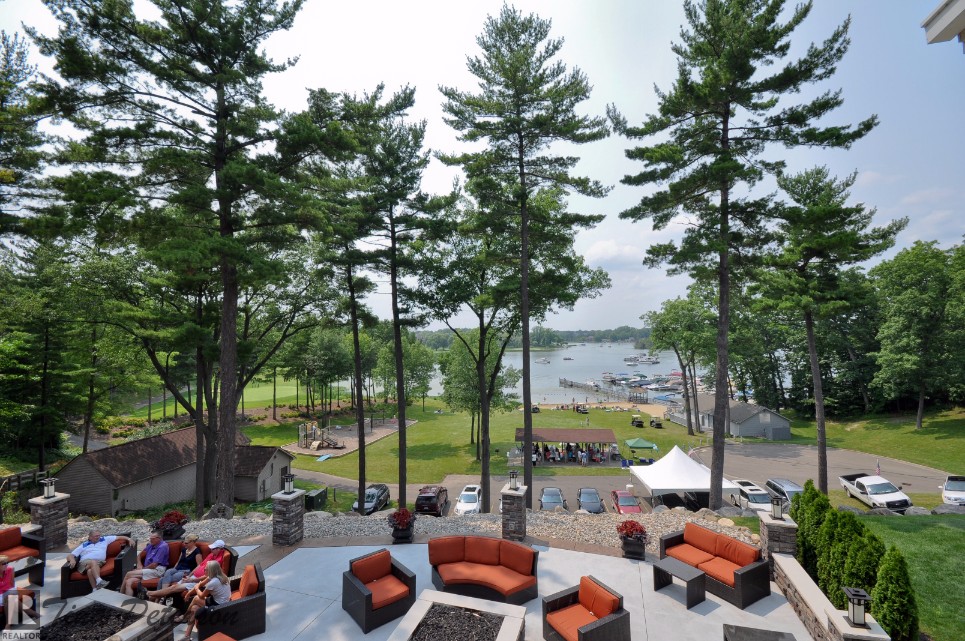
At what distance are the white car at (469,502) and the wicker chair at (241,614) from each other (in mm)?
11375

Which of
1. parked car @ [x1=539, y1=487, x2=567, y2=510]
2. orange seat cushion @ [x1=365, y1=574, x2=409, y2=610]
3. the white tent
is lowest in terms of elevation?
parked car @ [x1=539, y1=487, x2=567, y2=510]

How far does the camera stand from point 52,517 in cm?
870

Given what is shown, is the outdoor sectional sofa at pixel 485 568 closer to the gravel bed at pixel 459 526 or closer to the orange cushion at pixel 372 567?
the orange cushion at pixel 372 567

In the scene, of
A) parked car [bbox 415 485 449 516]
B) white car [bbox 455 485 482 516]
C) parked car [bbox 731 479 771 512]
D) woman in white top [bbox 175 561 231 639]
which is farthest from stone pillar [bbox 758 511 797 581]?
parked car [bbox 415 485 449 516]

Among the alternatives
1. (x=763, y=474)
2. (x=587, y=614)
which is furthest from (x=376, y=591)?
(x=763, y=474)

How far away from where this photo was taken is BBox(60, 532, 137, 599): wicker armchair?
670 cm

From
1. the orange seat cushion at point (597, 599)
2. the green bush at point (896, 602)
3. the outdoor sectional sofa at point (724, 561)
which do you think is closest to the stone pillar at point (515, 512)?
the outdoor sectional sofa at point (724, 561)

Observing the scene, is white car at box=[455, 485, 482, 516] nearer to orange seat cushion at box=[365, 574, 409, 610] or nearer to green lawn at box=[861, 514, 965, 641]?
orange seat cushion at box=[365, 574, 409, 610]

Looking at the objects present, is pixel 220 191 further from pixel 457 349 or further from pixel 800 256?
pixel 457 349

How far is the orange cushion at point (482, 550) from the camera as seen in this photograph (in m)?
7.28

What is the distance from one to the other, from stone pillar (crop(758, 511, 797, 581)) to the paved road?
40.5 ft

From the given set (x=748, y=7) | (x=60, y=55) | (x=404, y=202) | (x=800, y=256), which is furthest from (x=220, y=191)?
(x=800, y=256)

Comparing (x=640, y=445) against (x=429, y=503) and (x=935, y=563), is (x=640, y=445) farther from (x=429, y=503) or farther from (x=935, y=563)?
(x=935, y=563)

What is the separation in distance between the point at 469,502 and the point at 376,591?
1195 centimetres
